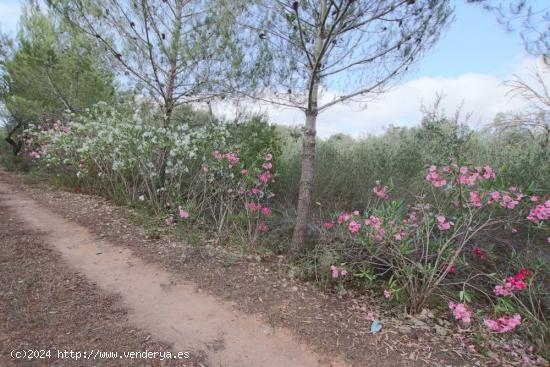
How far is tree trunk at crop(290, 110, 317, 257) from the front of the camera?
3.24 m

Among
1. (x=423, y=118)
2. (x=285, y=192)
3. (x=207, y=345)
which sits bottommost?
(x=207, y=345)

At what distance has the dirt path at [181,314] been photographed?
6.59ft

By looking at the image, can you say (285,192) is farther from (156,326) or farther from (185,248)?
(156,326)

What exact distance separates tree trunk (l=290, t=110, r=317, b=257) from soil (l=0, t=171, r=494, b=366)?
28 centimetres

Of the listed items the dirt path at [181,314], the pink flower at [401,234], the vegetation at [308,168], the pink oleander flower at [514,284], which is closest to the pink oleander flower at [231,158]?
the vegetation at [308,168]

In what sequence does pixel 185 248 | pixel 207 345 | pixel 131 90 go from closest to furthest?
pixel 207 345 < pixel 185 248 < pixel 131 90

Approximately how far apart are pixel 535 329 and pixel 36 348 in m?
3.39

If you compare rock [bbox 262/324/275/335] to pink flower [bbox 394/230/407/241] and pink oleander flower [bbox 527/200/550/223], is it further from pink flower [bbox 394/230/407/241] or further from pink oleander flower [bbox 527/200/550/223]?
pink oleander flower [bbox 527/200/550/223]

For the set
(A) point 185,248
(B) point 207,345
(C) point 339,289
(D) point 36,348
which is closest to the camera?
(D) point 36,348

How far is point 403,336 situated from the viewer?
7.38ft

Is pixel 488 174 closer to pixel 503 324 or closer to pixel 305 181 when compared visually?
pixel 503 324

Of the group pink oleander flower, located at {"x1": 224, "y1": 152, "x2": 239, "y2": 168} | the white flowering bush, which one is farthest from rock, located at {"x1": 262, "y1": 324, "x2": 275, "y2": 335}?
the white flowering bush

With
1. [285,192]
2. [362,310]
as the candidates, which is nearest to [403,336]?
[362,310]

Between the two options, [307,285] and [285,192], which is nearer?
[307,285]
